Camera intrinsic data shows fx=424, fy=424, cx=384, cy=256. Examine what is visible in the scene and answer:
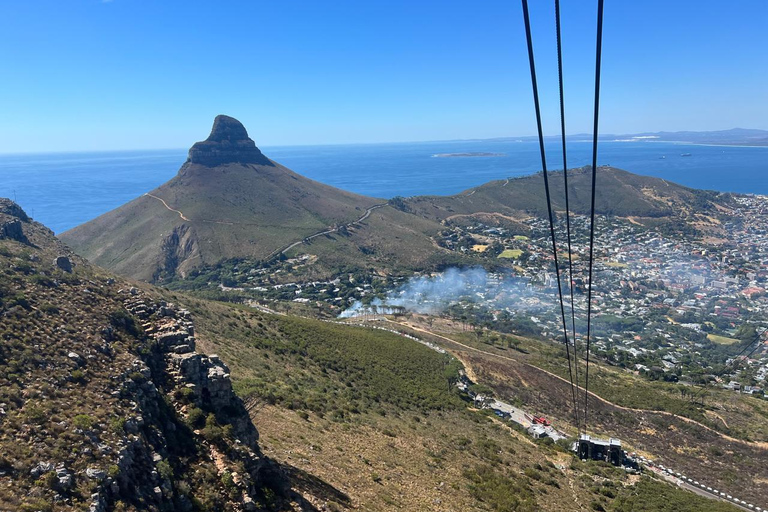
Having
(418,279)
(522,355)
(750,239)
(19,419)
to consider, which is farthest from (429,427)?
(750,239)

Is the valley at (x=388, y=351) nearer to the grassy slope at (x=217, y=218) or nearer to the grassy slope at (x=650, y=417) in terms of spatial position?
the grassy slope at (x=650, y=417)

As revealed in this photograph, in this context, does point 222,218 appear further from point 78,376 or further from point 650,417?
point 78,376

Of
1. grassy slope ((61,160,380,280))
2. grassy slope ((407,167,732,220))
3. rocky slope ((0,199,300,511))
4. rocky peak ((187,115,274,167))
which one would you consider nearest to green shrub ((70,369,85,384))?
rocky slope ((0,199,300,511))

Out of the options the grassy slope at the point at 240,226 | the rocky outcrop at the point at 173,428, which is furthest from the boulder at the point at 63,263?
the grassy slope at the point at 240,226

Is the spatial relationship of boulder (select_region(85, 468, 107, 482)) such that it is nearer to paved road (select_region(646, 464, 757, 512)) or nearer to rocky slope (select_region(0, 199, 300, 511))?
rocky slope (select_region(0, 199, 300, 511))

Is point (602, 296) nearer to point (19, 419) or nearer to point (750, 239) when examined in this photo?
point (750, 239)
